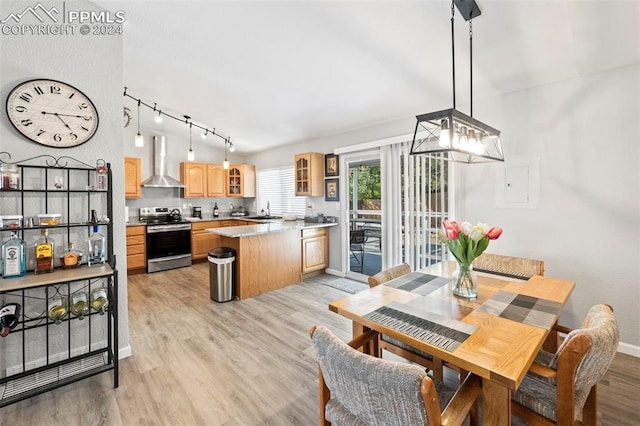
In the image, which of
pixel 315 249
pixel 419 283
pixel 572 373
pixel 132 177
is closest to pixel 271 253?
pixel 315 249

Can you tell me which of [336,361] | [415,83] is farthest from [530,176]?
[336,361]

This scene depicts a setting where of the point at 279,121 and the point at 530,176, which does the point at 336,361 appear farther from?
the point at 279,121

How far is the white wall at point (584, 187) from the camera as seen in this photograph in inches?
91.2

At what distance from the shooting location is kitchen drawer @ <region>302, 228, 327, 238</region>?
4.57 metres

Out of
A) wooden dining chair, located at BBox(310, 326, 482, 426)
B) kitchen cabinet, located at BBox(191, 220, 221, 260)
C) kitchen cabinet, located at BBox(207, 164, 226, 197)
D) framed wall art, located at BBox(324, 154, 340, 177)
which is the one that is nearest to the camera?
wooden dining chair, located at BBox(310, 326, 482, 426)

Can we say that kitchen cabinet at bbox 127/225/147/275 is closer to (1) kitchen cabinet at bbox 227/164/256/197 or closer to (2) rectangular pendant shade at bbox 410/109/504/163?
(1) kitchen cabinet at bbox 227/164/256/197

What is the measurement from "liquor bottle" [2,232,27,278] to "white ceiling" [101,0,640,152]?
206 cm

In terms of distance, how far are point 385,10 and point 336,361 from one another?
7.54ft

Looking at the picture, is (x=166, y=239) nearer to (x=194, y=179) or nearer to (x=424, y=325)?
(x=194, y=179)

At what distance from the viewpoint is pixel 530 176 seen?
277 cm

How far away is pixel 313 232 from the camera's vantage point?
185 inches

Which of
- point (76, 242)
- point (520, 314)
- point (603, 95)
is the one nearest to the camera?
point (520, 314)

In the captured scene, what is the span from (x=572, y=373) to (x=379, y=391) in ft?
2.70

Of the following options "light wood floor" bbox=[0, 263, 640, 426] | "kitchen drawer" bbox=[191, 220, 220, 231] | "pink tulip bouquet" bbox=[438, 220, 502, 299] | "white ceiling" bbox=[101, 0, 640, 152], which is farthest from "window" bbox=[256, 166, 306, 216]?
"pink tulip bouquet" bbox=[438, 220, 502, 299]
